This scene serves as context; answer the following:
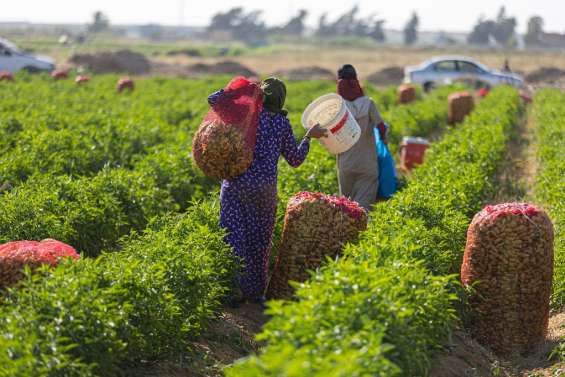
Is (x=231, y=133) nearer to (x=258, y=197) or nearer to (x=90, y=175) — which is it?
(x=258, y=197)

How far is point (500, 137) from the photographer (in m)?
12.5

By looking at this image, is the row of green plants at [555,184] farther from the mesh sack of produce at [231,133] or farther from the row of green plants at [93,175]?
the mesh sack of produce at [231,133]

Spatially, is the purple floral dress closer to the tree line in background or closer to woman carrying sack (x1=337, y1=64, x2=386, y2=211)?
woman carrying sack (x1=337, y1=64, x2=386, y2=211)

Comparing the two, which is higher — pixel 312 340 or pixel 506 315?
pixel 312 340

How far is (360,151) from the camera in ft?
26.1

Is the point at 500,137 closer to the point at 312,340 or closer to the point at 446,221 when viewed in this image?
the point at 446,221

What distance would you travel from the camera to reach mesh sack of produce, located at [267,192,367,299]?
19.8 ft

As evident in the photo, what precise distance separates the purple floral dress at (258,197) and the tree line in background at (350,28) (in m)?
112

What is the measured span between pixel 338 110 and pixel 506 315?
197cm

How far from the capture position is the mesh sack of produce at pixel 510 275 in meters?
5.54

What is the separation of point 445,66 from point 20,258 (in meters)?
28.5

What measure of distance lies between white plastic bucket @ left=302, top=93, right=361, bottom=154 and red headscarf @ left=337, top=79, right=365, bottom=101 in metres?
1.17

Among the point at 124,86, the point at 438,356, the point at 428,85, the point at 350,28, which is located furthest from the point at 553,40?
the point at 438,356

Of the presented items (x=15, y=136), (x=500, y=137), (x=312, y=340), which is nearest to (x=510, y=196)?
(x=500, y=137)
